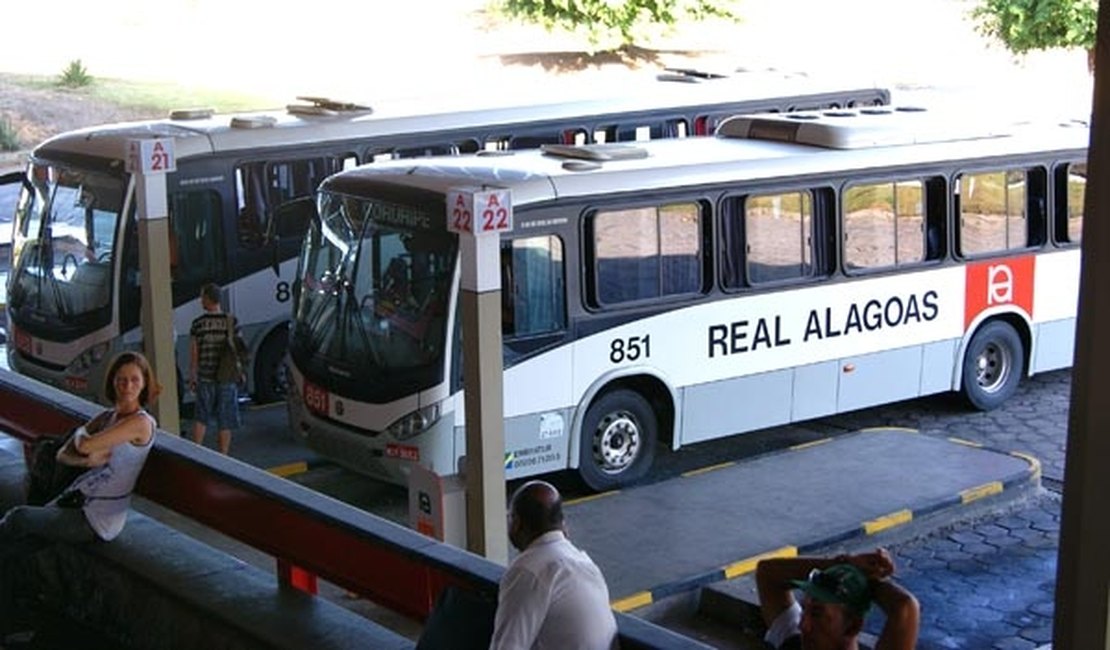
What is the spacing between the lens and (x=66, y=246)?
624 inches

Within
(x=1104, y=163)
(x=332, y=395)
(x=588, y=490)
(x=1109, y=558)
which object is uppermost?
(x=1104, y=163)

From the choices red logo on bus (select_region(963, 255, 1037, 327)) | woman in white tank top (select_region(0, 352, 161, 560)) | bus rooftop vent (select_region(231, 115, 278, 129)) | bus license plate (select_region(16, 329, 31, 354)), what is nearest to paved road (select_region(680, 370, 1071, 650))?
red logo on bus (select_region(963, 255, 1037, 327))

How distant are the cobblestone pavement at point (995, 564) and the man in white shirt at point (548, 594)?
443 cm

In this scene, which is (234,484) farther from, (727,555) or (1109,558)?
(1109,558)

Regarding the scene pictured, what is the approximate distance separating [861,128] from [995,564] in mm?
4858

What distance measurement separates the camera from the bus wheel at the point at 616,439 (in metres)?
13.9

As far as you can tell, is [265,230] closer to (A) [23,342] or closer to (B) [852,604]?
(A) [23,342]

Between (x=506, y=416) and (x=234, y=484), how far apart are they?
3.96 m

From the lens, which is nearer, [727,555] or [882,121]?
[727,555]

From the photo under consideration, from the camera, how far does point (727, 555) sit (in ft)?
39.0

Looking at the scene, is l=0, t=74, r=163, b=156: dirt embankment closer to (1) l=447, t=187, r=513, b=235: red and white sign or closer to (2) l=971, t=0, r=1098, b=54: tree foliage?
(2) l=971, t=0, r=1098, b=54: tree foliage

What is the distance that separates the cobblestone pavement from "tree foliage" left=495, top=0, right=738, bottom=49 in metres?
24.6

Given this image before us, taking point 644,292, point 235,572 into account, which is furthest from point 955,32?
point 235,572

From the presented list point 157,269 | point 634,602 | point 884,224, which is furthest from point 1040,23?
point 634,602
